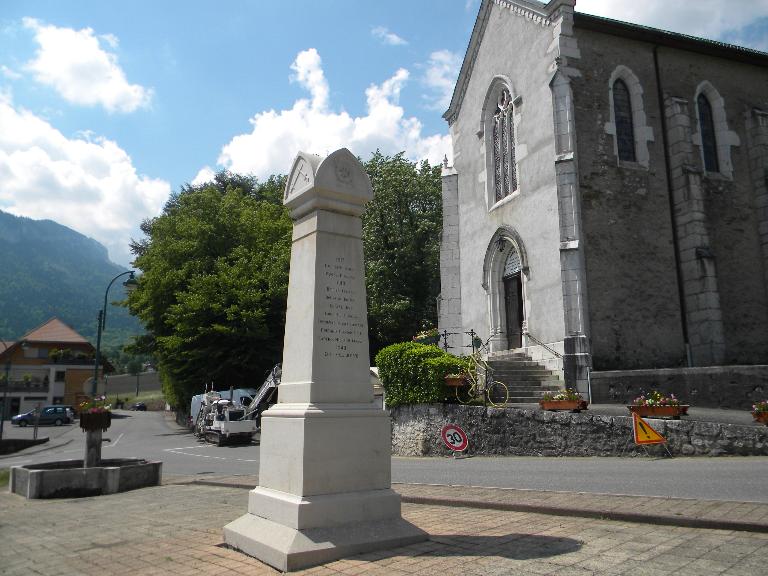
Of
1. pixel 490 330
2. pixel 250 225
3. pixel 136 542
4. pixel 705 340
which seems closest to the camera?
pixel 136 542

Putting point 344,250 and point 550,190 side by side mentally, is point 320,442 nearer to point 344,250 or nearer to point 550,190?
point 344,250

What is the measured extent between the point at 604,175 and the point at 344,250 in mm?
14538

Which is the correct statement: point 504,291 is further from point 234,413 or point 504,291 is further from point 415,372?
point 234,413

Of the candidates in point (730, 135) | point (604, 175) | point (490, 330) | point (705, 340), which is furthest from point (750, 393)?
point (730, 135)

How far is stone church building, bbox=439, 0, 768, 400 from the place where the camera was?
17.2m

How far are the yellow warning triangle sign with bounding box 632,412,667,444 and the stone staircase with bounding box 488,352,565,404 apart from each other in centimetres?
549

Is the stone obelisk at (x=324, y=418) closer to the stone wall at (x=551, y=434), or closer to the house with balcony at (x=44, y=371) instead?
the stone wall at (x=551, y=434)

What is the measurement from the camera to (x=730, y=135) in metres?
20.0

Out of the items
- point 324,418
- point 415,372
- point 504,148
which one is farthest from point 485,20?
point 324,418

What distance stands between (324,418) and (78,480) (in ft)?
23.8

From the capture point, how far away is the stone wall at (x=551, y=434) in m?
10.2

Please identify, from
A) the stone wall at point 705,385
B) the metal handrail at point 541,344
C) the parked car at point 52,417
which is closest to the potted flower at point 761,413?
the stone wall at point 705,385

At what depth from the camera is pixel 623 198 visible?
18.0 metres

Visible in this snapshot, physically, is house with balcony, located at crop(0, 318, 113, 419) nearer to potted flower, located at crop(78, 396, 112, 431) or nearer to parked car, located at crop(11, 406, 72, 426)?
parked car, located at crop(11, 406, 72, 426)
